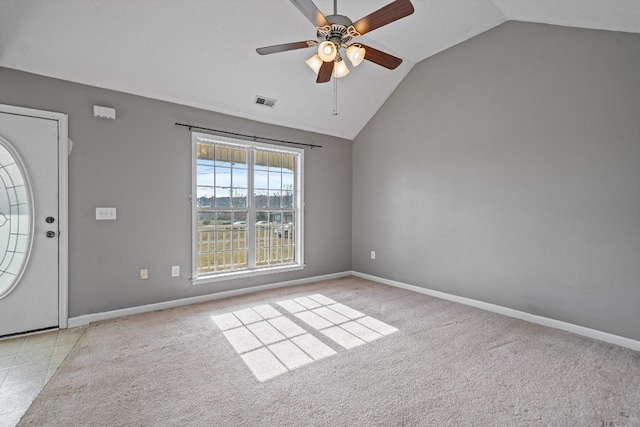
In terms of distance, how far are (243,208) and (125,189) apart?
1.38m

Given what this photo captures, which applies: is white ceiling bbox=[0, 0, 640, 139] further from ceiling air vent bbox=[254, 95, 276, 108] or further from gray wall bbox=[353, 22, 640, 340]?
gray wall bbox=[353, 22, 640, 340]

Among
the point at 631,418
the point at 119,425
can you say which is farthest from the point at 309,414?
the point at 631,418

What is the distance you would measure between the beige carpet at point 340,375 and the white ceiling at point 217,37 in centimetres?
255

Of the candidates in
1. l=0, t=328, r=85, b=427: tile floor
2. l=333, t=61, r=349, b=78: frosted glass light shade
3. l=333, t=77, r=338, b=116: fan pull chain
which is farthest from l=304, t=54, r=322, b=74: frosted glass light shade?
l=0, t=328, r=85, b=427: tile floor

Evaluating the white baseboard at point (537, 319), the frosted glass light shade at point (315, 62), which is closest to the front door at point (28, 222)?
the frosted glass light shade at point (315, 62)

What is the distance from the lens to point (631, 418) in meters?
1.63

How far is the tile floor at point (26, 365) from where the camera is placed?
68.4 inches

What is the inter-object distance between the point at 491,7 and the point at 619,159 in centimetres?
188

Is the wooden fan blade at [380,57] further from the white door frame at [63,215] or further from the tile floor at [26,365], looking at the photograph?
the tile floor at [26,365]

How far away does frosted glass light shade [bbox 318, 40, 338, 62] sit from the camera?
2.12 m

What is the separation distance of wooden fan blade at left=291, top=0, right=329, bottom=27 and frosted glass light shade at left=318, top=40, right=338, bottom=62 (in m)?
0.13

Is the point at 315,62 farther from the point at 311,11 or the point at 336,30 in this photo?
the point at 311,11

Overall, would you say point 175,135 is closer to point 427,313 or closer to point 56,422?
point 56,422

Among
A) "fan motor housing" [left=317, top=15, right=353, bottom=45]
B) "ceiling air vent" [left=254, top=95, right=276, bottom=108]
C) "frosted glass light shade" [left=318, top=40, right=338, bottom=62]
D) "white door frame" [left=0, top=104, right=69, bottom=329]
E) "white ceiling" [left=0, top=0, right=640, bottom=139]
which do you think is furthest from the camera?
"ceiling air vent" [left=254, top=95, right=276, bottom=108]
